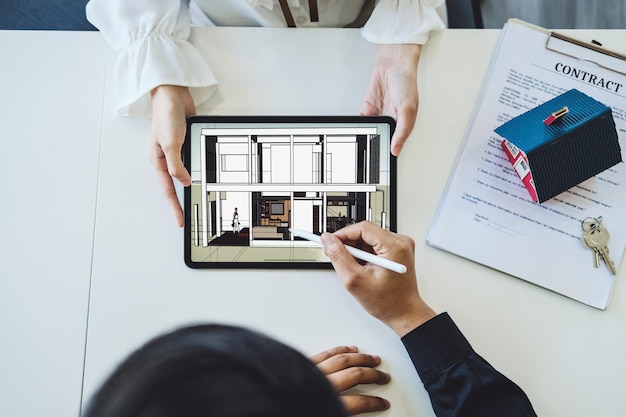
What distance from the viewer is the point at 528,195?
0.76 meters

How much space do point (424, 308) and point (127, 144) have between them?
1.65ft

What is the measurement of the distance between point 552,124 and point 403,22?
26cm

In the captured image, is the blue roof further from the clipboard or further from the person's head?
the person's head

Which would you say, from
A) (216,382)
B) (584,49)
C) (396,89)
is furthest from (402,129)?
(216,382)

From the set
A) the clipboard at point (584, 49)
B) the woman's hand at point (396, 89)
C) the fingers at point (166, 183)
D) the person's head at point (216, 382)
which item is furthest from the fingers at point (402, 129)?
the person's head at point (216, 382)

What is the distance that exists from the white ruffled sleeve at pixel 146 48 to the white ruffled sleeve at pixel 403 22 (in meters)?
0.26

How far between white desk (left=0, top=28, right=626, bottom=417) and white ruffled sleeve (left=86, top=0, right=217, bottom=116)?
34 mm

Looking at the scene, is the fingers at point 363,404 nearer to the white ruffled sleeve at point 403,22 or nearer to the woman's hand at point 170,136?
the woman's hand at point 170,136

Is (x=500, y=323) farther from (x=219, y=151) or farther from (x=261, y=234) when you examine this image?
(x=219, y=151)

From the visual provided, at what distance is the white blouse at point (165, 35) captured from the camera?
2.43 ft

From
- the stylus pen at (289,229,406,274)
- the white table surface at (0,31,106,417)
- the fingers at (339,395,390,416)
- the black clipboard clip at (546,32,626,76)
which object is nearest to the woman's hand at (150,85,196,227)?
the white table surface at (0,31,106,417)

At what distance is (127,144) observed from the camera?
0.78 meters

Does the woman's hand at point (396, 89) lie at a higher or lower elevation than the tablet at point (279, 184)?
higher

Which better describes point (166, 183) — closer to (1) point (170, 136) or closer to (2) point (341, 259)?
(1) point (170, 136)
